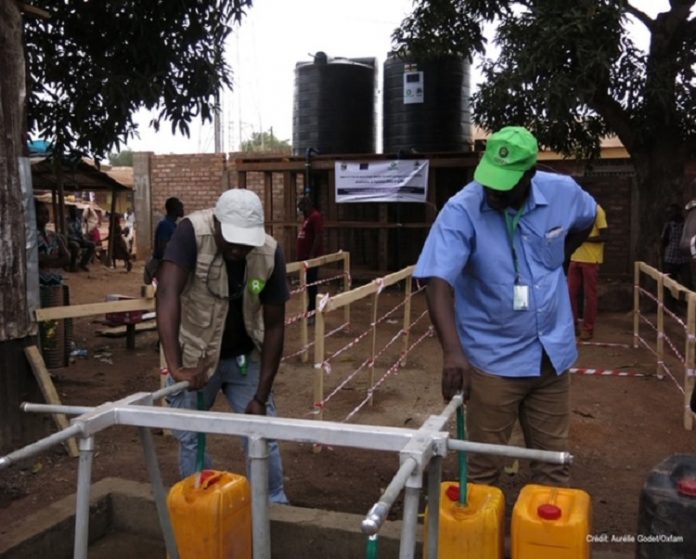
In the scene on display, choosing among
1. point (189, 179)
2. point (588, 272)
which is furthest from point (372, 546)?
point (189, 179)

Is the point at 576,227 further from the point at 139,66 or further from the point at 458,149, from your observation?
the point at 458,149

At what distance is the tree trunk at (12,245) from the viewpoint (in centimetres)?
457

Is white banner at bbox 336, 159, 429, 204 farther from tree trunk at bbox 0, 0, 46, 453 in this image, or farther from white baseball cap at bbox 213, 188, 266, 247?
white baseball cap at bbox 213, 188, 266, 247

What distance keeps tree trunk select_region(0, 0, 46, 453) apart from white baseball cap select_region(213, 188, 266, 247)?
2.02 m

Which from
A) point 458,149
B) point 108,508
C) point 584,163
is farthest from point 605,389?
point 458,149

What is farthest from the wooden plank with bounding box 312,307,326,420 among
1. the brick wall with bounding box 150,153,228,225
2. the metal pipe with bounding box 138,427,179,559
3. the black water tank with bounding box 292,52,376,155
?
the brick wall with bounding box 150,153,228,225

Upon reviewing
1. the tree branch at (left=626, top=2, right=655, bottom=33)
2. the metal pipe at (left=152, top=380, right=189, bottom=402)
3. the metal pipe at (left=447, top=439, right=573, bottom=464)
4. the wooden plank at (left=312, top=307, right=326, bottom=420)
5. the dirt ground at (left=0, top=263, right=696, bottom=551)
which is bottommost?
the dirt ground at (left=0, top=263, right=696, bottom=551)

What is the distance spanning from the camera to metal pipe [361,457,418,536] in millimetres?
1651

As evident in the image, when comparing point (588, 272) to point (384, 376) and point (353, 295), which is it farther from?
point (353, 295)

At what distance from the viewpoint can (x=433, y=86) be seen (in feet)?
41.9

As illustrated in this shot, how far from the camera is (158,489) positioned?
2.87 m

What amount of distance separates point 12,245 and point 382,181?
27.5 feet

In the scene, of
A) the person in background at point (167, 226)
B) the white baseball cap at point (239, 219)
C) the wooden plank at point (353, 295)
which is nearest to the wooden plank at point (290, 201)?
the person in background at point (167, 226)

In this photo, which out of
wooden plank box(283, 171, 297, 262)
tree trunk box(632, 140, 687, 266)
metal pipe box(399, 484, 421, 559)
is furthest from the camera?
wooden plank box(283, 171, 297, 262)
